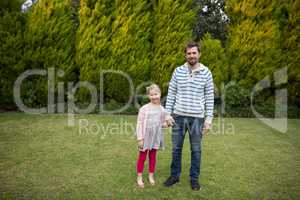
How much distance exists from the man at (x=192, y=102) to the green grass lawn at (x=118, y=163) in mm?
632

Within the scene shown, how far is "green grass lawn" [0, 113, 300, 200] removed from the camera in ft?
12.3

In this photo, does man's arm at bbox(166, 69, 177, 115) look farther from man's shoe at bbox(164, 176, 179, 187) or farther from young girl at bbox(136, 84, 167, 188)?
man's shoe at bbox(164, 176, 179, 187)

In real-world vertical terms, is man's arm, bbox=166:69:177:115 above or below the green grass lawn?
above

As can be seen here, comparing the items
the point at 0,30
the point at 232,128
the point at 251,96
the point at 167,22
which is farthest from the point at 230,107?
the point at 0,30

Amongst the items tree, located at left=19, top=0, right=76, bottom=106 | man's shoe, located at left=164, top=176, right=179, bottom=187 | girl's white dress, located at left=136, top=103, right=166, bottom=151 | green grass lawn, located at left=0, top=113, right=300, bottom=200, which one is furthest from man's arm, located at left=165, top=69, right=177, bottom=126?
tree, located at left=19, top=0, right=76, bottom=106

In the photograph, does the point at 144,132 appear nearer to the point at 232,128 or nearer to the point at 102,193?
the point at 102,193

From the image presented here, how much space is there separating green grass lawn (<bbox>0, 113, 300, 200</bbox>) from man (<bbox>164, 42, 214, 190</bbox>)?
632mm

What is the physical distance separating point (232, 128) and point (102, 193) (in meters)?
4.50

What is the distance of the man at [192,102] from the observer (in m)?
3.67

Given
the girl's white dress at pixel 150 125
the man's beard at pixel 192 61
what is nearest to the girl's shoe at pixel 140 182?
the girl's white dress at pixel 150 125

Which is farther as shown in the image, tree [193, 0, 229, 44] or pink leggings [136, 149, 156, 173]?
tree [193, 0, 229, 44]

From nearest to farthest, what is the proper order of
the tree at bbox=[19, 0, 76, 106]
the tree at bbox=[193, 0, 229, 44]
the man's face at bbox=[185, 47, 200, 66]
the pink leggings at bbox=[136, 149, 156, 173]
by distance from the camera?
the man's face at bbox=[185, 47, 200, 66] < the pink leggings at bbox=[136, 149, 156, 173] < the tree at bbox=[19, 0, 76, 106] < the tree at bbox=[193, 0, 229, 44]

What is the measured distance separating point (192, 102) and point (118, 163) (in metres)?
1.77

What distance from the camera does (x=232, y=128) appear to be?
24.1ft
